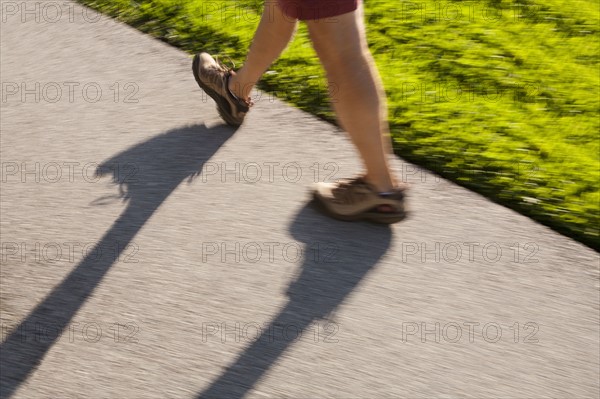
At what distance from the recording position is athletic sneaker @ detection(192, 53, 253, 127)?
150 inches

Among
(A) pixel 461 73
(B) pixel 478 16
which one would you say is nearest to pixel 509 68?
(A) pixel 461 73

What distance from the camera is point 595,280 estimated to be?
10.1ft

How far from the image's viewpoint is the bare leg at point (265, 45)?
131 inches

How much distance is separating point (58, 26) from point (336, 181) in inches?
92.2

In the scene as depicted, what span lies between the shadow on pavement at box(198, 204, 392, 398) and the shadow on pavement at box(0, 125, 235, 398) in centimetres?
62

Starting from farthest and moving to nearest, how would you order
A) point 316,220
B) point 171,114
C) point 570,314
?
point 171,114
point 316,220
point 570,314

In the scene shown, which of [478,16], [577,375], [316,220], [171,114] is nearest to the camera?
[577,375]

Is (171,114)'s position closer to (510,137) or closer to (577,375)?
(510,137)
